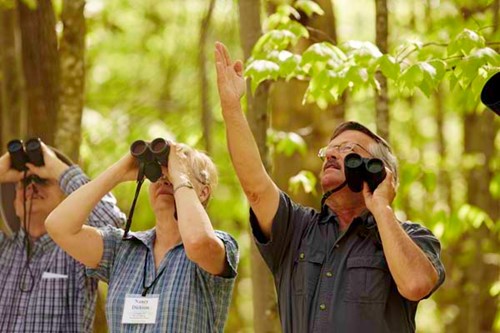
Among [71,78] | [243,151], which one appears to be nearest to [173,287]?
[243,151]

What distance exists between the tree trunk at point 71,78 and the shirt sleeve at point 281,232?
2.07 meters

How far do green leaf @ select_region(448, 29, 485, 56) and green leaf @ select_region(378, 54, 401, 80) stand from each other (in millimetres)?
265

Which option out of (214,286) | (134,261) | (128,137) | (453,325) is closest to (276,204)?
(214,286)

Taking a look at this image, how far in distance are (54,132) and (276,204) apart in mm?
2627

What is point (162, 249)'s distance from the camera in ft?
12.8

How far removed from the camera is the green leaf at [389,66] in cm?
432

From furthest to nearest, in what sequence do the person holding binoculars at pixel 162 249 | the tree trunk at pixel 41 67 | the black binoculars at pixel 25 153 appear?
the tree trunk at pixel 41 67, the black binoculars at pixel 25 153, the person holding binoculars at pixel 162 249

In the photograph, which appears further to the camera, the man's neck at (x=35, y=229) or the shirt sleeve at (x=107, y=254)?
the man's neck at (x=35, y=229)

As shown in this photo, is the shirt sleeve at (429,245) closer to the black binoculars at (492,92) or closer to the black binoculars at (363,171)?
the black binoculars at (363,171)

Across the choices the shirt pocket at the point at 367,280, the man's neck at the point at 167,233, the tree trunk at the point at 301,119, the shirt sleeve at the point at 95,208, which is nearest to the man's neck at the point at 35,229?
the shirt sleeve at the point at 95,208

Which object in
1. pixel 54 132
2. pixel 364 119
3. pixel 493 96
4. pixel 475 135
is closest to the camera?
pixel 493 96

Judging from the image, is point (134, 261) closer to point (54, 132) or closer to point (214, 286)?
point (214, 286)

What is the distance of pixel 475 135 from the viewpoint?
10.8 metres

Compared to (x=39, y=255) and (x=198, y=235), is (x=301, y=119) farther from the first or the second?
(x=198, y=235)
